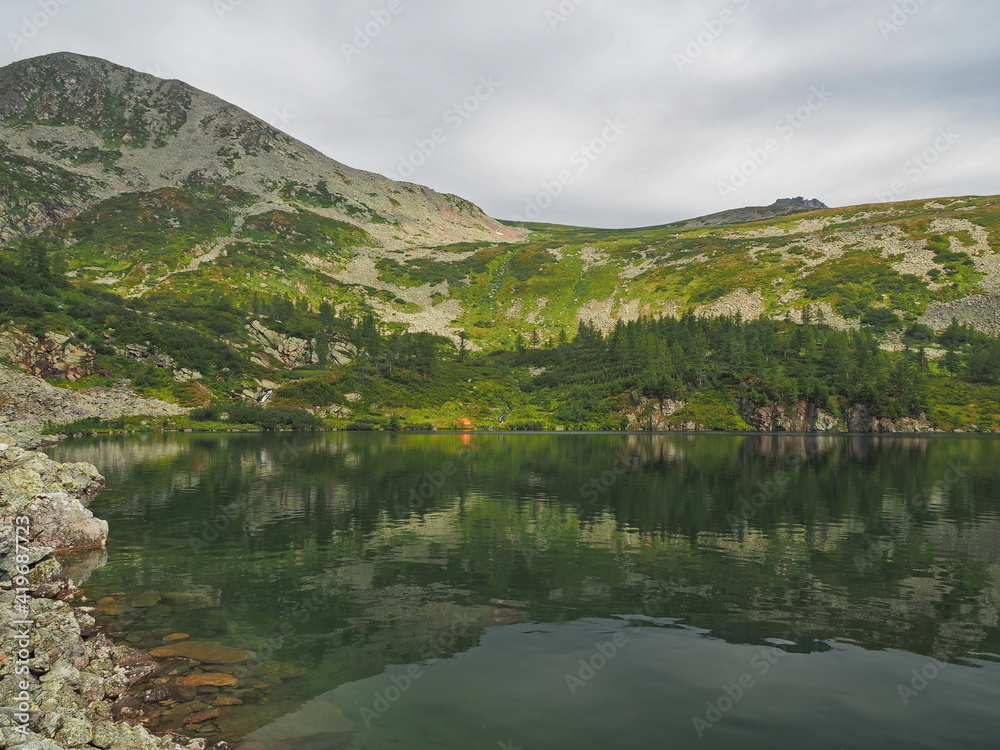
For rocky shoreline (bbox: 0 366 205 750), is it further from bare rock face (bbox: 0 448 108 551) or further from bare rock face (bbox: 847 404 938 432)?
bare rock face (bbox: 847 404 938 432)

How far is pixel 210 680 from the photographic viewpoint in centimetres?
1691

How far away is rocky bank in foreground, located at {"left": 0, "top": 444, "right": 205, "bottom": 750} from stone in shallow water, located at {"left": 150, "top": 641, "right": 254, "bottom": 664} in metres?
0.86

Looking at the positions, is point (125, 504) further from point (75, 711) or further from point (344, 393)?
point (344, 393)

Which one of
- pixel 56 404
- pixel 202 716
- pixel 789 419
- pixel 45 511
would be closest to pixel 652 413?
pixel 789 419

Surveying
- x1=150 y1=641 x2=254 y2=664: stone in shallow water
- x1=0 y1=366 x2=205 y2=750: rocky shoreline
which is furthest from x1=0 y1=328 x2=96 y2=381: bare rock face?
x1=150 y1=641 x2=254 y2=664: stone in shallow water

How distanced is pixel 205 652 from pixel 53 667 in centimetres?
463

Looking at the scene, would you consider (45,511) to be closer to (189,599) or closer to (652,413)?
(189,599)

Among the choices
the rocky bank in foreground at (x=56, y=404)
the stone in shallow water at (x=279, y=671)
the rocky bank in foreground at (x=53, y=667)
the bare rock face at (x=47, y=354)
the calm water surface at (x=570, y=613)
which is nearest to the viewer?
the rocky bank in foreground at (x=53, y=667)

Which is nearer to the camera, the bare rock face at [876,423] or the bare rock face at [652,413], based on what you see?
the bare rock face at [876,423]

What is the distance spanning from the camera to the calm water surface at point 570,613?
49.9 feet

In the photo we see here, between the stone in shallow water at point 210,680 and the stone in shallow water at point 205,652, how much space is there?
995 mm

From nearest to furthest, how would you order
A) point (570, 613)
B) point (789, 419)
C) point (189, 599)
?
point (570, 613) < point (189, 599) < point (789, 419)

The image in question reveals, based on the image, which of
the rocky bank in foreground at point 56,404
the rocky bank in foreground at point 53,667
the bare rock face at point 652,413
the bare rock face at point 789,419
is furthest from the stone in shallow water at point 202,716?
the bare rock face at point 789,419

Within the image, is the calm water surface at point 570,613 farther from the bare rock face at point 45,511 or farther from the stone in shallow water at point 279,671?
the bare rock face at point 45,511
